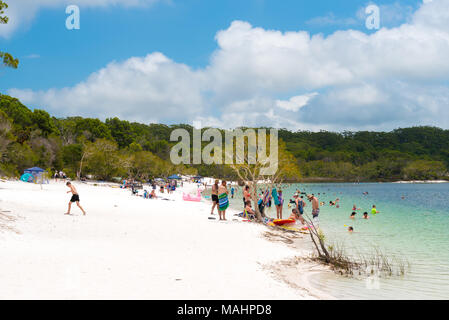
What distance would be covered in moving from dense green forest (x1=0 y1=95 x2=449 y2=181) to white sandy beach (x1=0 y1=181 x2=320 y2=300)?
17644mm

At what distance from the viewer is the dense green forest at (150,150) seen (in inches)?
2050

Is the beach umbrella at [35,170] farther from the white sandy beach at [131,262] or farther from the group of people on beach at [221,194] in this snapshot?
the group of people on beach at [221,194]

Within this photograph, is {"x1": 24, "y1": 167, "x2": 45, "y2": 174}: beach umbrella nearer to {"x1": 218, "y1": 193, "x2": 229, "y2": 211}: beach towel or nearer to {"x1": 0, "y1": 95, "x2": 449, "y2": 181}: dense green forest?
{"x1": 0, "y1": 95, "x2": 449, "y2": 181}: dense green forest

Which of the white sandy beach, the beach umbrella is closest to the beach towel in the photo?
the white sandy beach

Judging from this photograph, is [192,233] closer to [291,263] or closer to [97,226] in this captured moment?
[97,226]

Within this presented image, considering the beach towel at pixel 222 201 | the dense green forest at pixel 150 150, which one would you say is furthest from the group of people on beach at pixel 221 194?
the dense green forest at pixel 150 150

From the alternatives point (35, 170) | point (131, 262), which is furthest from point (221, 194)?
point (35, 170)

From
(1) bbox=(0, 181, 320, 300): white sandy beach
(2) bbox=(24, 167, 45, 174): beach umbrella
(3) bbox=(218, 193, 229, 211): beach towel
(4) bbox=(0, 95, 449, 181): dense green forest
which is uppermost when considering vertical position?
(4) bbox=(0, 95, 449, 181): dense green forest

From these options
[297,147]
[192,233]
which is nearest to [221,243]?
[192,233]

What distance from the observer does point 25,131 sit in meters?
54.5

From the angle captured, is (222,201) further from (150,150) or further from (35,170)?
(150,150)

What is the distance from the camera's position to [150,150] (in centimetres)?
10806

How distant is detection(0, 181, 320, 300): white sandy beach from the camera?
201 inches
